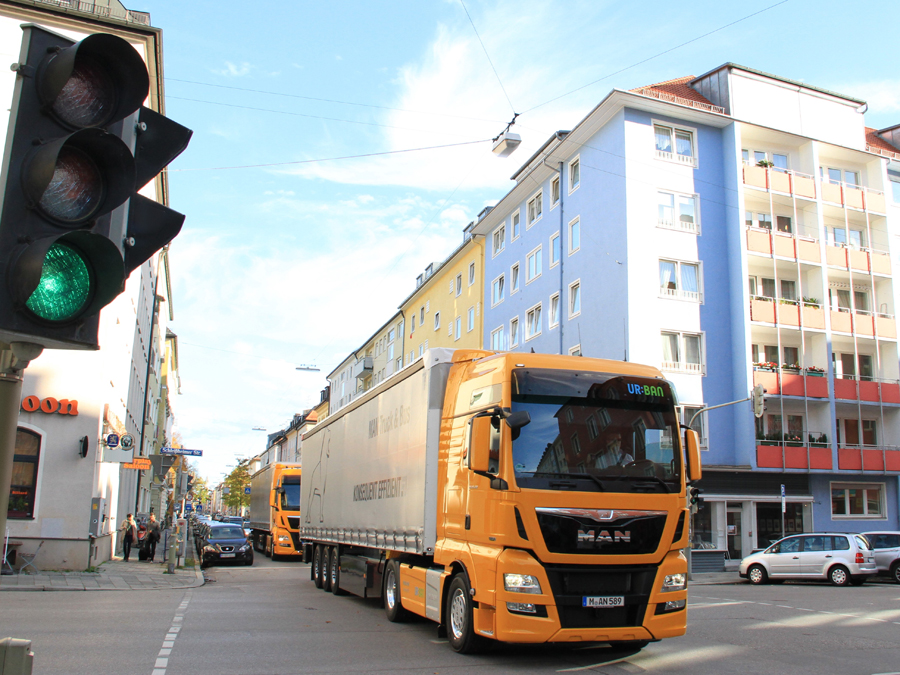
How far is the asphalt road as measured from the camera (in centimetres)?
843

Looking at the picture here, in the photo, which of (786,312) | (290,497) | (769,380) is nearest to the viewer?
(290,497)

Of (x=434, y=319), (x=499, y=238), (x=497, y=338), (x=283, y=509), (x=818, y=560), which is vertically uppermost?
(x=499, y=238)

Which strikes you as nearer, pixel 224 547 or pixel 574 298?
pixel 224 547

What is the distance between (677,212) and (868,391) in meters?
11.2

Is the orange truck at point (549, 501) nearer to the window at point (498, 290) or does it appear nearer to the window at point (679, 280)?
the window at point (679, 280)

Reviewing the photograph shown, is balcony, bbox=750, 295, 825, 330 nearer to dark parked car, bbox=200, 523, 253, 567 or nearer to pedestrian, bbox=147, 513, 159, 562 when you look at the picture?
dark parked car, bbox=200, 523, 253, 567

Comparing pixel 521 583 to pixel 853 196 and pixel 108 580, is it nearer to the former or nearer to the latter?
pixel 108 580

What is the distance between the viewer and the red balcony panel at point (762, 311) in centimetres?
3316

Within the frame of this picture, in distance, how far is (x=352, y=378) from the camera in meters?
80.7

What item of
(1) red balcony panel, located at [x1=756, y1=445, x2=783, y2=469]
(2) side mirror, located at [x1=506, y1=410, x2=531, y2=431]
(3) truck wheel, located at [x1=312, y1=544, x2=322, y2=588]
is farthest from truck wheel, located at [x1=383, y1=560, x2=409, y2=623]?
(1) red balcony panel, located at [x1=756, y1=445, x2=783, y2=469]

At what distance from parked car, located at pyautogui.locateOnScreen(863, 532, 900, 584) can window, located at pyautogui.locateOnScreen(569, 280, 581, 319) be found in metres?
14.8

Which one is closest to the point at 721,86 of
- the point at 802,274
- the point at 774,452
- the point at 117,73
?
the point at 802,274

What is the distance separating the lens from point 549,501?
8422 mm

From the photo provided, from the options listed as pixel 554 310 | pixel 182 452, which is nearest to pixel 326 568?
pixel 182 452
